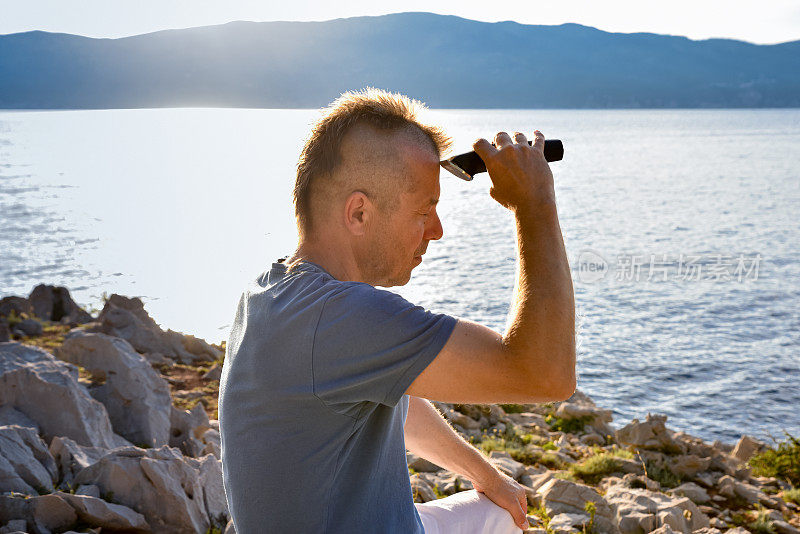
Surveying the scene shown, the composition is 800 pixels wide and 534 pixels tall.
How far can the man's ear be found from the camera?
2336 mm

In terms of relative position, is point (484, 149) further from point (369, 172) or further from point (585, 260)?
point (585, 260)

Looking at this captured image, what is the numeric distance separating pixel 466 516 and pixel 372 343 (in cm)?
131

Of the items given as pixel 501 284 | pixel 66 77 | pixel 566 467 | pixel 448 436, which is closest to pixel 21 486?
pixel 448 436

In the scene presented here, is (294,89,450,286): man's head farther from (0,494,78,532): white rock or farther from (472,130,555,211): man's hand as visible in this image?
(0,494,78,532): white rock

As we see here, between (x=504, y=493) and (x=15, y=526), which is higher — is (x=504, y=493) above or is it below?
above

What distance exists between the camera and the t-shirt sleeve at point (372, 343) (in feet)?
6.37

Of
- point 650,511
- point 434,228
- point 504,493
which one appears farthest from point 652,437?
point 434,228

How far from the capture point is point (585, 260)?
2970cm

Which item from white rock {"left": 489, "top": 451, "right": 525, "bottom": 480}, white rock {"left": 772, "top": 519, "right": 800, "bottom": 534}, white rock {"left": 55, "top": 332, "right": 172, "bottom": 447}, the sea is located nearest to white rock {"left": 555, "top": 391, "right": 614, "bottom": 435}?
the sea

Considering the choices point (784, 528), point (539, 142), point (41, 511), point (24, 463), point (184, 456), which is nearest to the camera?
point (539, 142)

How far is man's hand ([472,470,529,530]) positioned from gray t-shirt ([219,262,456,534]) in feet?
2.80

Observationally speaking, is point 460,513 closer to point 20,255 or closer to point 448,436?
point 448,436

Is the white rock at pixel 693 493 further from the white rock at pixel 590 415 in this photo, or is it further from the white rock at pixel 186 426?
the white rock at pixel 186 426

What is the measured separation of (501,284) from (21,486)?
2020cm
